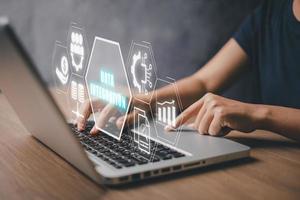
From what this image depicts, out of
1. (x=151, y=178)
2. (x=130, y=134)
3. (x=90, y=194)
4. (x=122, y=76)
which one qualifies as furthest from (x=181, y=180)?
(x=122, y=76)

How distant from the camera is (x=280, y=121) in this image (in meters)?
1.17

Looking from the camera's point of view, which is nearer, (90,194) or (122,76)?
(90,194)

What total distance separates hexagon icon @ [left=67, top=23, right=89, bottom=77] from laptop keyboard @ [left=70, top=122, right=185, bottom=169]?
25.3 inches

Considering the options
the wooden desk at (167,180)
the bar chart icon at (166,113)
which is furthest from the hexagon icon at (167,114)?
the wooden desk at (167,180)

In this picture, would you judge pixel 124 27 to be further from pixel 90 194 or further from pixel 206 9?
pixel 90 194

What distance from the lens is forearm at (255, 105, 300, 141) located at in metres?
1.15

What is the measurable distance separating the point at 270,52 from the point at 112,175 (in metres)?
0.88

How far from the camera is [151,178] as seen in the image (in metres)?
0.85

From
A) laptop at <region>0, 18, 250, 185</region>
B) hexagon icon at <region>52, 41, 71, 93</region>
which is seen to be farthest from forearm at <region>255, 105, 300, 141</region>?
hexagon icon at <region>52, 41, 71, 93</region>

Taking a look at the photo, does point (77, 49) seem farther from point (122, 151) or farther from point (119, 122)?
point (122, 151)

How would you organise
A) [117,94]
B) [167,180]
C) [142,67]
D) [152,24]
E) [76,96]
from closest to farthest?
[167,180] → [117,94] → [76,96] → [142,67] → [152,24]

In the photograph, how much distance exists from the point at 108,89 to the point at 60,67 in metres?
0.74

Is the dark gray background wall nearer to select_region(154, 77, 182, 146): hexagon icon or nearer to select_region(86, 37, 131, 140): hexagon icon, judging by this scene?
select_region(154, 77, 182, 146): hexagon icon

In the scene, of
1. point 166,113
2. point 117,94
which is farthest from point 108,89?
point 166,113
